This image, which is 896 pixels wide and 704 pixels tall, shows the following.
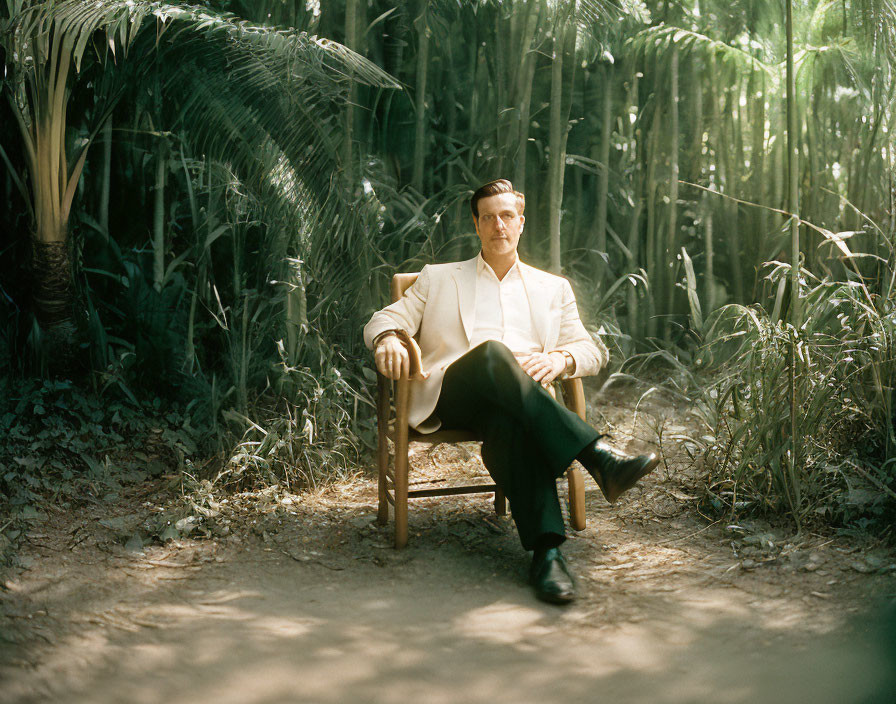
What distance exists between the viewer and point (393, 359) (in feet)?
8.00

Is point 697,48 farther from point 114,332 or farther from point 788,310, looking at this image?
point 114,332

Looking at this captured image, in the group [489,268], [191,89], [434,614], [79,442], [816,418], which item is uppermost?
[191,89]

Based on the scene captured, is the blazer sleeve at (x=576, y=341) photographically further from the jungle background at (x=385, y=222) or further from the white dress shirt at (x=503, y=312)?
the jungle background at (x=385, y=222)

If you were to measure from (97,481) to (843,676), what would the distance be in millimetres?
2671

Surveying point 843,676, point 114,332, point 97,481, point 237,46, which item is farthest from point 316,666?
point 114,332

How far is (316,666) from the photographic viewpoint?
1.81 metres

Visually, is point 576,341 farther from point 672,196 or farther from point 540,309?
point 672,196

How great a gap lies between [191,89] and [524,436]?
6.33 ft

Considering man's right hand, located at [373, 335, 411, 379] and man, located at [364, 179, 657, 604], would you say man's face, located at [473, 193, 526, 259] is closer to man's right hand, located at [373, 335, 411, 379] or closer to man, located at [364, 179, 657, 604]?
man, located at [364, 179, 657, 604]

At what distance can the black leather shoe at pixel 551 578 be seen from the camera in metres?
2.15

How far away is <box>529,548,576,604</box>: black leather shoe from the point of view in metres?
2.15

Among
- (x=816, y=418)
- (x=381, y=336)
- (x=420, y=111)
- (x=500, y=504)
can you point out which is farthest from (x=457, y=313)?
(x=420, y=111)

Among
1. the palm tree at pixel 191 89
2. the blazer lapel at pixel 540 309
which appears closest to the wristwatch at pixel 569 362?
the blazer lapel at pixel 540 309

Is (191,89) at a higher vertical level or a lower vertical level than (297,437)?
higher
